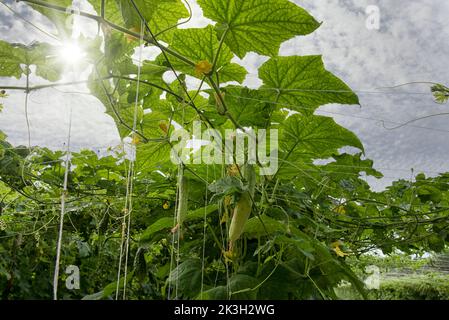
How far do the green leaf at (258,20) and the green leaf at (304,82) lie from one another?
0.22ft

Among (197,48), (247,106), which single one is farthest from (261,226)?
(197,48)

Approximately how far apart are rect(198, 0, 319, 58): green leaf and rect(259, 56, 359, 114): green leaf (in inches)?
2.6

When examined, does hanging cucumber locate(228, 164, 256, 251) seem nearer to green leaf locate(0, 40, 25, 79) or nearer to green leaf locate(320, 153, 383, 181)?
green leaf locate(0, 40, 25, 79)

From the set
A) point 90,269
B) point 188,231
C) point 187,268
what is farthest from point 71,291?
point 187,268

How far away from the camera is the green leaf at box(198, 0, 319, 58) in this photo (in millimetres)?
567

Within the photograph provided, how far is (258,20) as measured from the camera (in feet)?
1.95

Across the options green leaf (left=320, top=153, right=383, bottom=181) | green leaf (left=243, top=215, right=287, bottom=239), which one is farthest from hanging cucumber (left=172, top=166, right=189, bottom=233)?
green leaf (left=320, top=153, right=383, bottom=181)

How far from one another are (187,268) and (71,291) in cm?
178

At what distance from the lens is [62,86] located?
57 cm

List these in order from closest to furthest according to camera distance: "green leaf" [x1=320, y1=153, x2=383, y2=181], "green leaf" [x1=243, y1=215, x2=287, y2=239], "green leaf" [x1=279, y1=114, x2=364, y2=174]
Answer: "green leaf" [x1=243, y1=215, x2=287, y2=239]
"green leaf" [x1=279, y1=114, x2=364, y2=174]
"green leaf" [x1=320, y1=153, x2=383, y2=181]

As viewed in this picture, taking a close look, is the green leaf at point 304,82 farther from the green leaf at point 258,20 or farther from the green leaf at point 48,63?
the green leaf at point 48,63

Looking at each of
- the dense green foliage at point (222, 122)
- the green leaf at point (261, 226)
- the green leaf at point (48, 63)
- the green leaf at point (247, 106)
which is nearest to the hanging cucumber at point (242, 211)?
the dense green foliage at point (222, 122)

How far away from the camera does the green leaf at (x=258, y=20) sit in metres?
0.57

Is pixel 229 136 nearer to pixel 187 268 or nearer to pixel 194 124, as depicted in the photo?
pixel 194 124
